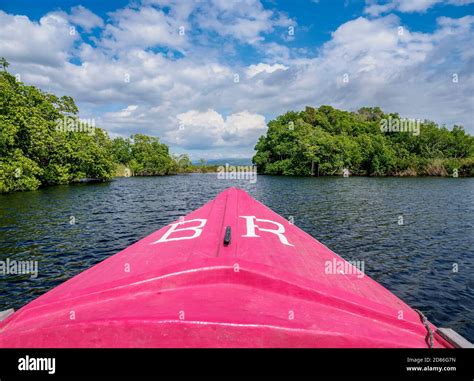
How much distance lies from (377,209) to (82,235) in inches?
699

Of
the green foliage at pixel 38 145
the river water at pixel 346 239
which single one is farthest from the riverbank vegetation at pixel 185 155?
the river water at pixel 346 239

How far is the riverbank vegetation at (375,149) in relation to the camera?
216 ft

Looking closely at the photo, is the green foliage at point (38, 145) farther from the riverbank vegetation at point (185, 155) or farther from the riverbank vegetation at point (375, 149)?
the riverbank vegetation at point (375, 149)

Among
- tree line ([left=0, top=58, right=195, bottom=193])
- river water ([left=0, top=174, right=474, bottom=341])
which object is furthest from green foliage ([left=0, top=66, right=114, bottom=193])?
river water ([left=0, top=174, right=474, bottom=341])

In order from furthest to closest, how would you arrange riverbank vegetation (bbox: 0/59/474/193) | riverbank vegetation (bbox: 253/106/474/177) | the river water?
riverbank vegetation (bbox: 253/106/474/177)
riverbank vegetation (bbox: 0/59/474/193)
the river water

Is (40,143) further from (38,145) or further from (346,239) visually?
(346,239)

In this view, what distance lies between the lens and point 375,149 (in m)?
69.3

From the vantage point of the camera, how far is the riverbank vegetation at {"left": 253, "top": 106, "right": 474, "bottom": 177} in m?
65.9

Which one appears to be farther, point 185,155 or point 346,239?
point 185,155

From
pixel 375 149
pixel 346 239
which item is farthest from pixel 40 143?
pixel 375 149

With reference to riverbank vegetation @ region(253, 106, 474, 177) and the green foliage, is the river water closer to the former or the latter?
the green foliage
